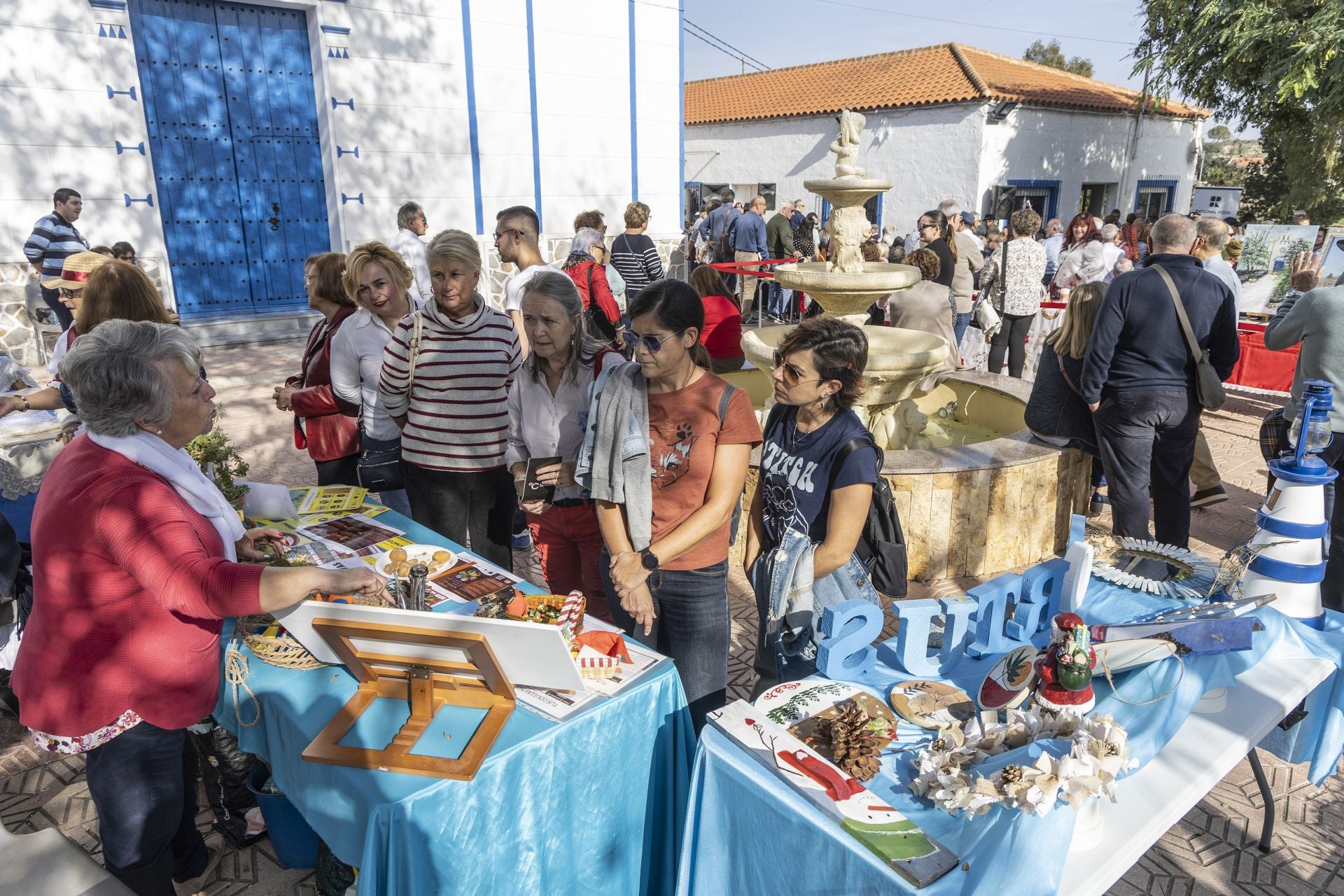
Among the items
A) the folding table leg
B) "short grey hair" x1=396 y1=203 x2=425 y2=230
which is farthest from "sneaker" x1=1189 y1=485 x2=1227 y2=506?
"short grey hair" x1=396 y1=203 x2=425 y2=230

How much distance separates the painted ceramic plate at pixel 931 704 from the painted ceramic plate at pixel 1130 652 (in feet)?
1.02

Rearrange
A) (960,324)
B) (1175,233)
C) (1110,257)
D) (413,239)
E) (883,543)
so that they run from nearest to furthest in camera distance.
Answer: (883,543)
(1175,233)
(413,239)
(960,324)
(1110,257)

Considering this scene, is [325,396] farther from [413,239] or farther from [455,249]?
[413,239]

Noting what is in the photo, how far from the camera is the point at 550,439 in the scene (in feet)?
9.71

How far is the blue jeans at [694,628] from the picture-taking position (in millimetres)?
2562

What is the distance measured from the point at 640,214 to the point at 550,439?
541 centimetres

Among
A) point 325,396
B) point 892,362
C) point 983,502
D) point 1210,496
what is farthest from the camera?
point 1210,496

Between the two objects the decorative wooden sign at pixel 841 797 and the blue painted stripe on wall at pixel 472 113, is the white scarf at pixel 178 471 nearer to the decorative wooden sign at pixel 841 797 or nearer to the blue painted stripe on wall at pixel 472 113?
the decorative wooden sign at pixel 841 797

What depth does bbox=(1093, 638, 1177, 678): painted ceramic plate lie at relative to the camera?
1938 millimetres

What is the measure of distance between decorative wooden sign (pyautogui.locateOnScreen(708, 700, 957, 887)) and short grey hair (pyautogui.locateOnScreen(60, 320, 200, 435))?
1489 millimetres

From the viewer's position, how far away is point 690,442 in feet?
8.09

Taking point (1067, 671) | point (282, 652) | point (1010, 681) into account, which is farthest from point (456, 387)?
point (1067, 671)

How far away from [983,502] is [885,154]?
17.9 m

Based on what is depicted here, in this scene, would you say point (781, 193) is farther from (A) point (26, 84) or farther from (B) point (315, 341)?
(B) point (315, 341)
